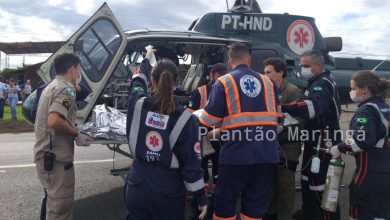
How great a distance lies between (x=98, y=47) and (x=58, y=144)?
1834 mm

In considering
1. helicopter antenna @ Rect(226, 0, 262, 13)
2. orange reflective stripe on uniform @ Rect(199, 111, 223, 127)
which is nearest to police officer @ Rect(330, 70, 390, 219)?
orange reflective stripe on uniform @ Rect(199, 111, 223, 127)

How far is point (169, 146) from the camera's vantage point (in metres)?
2.62

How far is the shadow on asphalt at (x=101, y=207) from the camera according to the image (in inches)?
187

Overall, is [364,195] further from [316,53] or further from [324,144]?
[316,53]

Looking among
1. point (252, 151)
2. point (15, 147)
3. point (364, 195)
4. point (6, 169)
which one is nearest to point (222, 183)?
point (252, 151)

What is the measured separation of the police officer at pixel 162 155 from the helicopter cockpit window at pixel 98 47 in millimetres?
2431

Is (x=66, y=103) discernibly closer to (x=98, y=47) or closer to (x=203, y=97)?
(x=98, y=47)

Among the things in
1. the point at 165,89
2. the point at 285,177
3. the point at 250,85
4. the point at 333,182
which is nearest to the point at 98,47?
the point at 250,85

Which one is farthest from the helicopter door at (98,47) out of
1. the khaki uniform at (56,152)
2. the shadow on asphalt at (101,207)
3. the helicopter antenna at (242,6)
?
the helicopter antenna at (242,6)

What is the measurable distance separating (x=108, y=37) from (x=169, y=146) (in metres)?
2.83

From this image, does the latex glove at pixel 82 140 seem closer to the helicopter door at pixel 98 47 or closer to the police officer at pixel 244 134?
the helicopter door at pixel 98 47

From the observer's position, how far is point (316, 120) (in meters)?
4.49

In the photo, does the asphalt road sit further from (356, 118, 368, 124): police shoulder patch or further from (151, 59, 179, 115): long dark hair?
(151, 59, 179, 115): long dark hair

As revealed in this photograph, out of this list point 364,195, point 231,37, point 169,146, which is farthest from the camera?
point 231,37
